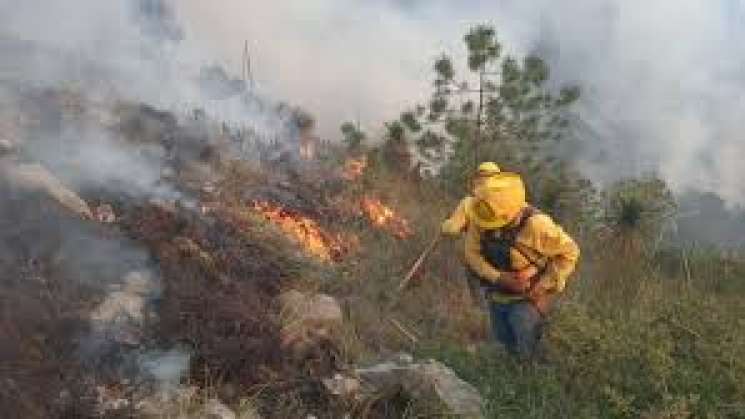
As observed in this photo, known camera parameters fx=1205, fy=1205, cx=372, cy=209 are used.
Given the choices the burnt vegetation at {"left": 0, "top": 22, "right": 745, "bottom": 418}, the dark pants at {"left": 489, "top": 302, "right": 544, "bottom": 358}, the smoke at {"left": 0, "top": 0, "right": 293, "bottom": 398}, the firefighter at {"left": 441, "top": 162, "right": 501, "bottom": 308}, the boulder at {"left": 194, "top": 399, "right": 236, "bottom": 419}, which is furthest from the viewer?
the dark pants at {"left": 489, "top": 302, "right": 544, "bottom": 358}

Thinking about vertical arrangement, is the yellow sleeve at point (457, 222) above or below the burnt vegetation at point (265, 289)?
above

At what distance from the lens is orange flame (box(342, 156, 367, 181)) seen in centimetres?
1402

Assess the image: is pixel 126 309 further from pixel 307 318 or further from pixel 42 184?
pixel 42 184

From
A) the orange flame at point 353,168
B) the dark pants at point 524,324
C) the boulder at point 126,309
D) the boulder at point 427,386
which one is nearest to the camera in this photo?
the boulder at point 126,309

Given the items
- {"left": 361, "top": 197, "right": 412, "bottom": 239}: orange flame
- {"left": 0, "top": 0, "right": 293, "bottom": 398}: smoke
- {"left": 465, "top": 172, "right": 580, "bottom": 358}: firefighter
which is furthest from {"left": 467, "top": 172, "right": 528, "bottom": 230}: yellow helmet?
{"left": 361, "top": 197, "right": 412, "bottom": 239}: orange flame

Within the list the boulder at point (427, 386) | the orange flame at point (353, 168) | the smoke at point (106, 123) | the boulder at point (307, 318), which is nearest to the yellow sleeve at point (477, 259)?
the boulder at point (427, 386)

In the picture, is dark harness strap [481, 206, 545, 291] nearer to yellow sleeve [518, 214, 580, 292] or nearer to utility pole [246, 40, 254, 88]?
yellow sleeve [518, 214, 580, 292]

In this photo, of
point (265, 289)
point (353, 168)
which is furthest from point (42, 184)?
point (353, 168)

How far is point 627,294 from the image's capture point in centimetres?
1163

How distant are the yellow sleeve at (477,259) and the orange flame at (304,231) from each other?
212 cm

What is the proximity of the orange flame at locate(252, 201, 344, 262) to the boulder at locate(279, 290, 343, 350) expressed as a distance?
1700 millimetres

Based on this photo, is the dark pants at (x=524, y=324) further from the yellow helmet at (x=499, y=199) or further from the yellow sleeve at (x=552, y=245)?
the yellow helmet at (x=499, y=199)

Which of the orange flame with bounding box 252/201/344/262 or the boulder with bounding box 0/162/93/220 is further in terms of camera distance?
the orange flame with bounding box 252/201/344/262

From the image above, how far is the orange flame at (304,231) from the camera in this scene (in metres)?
11.4
